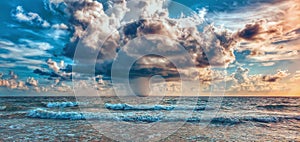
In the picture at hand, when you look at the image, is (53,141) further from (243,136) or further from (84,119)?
(243,136)

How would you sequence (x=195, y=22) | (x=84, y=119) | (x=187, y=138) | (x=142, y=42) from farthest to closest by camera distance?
1. (x=142, y=42)
2. (x=84, y=119)
3. (x=195, y=22)
4. (x=187, y=138)

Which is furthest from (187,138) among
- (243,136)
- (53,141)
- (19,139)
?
(19,139)

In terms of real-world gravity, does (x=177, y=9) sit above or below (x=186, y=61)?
above

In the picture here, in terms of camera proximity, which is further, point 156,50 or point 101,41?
point 156,50

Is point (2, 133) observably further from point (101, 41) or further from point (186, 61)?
point (186, 61)

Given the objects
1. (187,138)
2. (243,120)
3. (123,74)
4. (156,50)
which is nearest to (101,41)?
(123,74)

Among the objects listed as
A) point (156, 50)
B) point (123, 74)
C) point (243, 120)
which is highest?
point (156, 50)

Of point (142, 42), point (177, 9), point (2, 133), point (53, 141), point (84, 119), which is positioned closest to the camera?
point (53, 141)

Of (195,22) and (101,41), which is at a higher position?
(195,22)

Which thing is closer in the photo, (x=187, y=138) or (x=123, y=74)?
(x=187, y=138)
